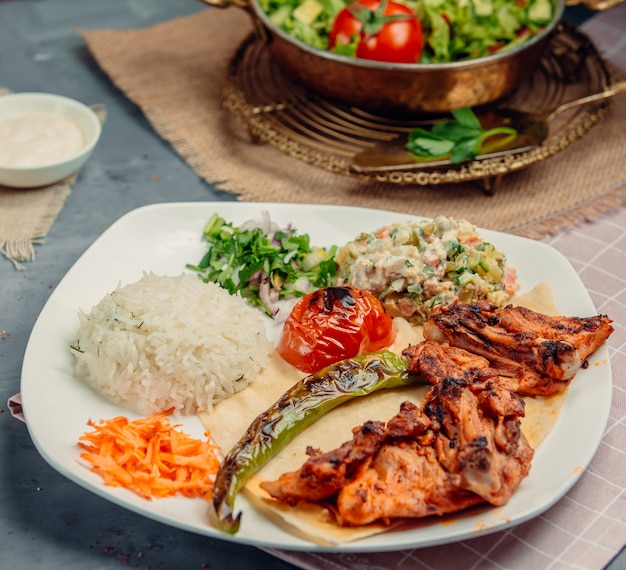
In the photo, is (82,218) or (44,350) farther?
(82,218)

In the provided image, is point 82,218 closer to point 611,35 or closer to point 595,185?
point 595,185

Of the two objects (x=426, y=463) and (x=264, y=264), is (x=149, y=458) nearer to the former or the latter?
(x=426, y=463)

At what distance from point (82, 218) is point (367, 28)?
2.08 meters

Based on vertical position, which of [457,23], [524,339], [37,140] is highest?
[457,23]

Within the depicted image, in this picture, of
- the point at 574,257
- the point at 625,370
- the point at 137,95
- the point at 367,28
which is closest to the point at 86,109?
the point at 137,95

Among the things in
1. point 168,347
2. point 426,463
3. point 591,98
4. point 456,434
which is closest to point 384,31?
point 591,98

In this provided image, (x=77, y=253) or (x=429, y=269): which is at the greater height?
(x=429, y=269)

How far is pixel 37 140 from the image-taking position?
5145 millimetres

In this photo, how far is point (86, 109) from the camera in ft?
17.6

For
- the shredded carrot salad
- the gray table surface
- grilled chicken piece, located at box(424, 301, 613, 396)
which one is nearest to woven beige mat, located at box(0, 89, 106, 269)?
the gray table surface

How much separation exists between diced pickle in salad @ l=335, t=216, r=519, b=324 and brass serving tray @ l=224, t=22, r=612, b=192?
2.81 feet

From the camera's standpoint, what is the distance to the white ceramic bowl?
496 cm

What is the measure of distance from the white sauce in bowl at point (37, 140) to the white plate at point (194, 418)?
3.82ft

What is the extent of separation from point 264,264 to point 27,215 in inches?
68.0
